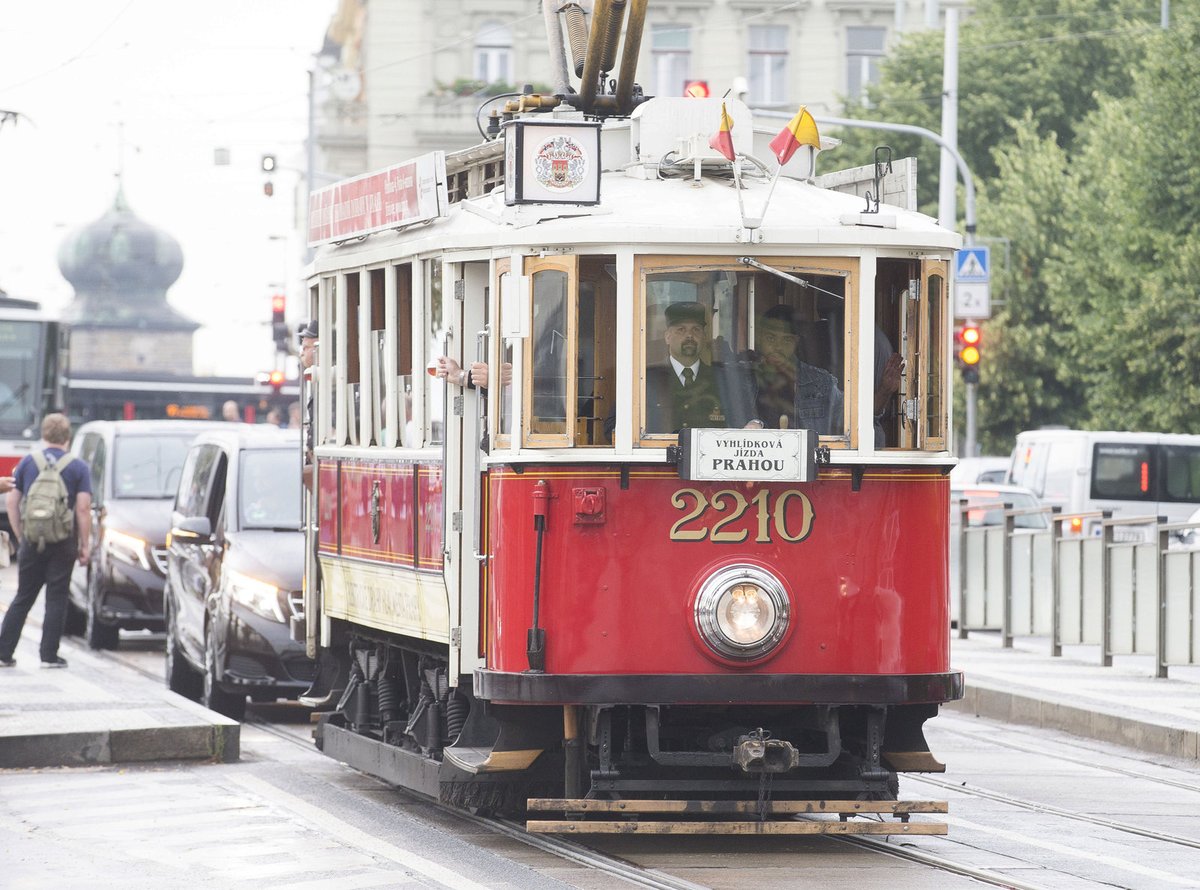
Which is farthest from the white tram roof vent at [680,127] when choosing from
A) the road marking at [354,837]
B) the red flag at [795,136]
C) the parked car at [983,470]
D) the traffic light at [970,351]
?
the parked car at [983,470]

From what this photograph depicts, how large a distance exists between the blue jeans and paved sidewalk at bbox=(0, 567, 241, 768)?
1216mm

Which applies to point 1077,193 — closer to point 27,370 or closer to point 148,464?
point 27,370

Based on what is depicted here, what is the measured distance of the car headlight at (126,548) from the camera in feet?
68.1

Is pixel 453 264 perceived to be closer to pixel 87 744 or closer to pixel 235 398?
pixel 87 744

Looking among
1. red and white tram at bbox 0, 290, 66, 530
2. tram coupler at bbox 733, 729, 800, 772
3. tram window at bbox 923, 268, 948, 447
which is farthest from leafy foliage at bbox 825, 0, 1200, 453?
tram coupler at bbox 733, 729, 800, 772

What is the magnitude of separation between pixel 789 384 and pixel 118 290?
407 feet

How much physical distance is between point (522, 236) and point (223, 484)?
24.5ft

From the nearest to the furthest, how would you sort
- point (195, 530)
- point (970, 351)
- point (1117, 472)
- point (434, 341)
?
point (434, 341), point (195, 530), point (970, 351), point (1117, 472)

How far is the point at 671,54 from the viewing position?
70812 mm

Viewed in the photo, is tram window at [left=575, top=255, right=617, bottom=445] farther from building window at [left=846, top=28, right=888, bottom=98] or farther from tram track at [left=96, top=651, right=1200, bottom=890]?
building window at [left=846, top=28, right=888, bottom=98]

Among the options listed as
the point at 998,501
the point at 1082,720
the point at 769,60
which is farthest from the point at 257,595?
the point at 769,60

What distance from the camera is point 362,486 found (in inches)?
478

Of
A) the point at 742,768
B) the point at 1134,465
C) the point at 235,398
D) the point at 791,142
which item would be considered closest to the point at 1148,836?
the point at 742,768

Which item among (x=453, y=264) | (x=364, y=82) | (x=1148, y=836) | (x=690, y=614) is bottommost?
(x=1148, y=836)
